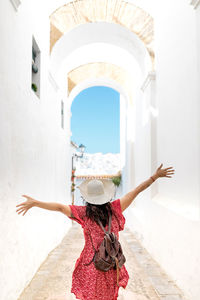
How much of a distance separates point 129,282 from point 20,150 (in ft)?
9.14

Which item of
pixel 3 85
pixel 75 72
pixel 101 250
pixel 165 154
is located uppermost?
pixel 75 72

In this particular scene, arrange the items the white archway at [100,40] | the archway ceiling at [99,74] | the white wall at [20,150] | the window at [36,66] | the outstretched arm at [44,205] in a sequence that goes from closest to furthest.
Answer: the outstretched arm at [44,205]
the white wall at [20,150]
the window at [36,66]
the white archway at [100,40]
the archway ceiling at [99,74]

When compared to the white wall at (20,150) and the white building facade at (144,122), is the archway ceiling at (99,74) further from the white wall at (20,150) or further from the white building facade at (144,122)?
the white wall at (20,150)

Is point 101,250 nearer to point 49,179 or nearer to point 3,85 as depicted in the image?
point 3,85

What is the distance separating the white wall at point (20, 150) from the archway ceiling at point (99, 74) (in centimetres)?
540

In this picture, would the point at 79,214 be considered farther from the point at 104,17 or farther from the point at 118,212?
the point at 104,17

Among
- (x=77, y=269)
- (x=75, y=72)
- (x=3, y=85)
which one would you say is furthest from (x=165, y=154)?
(x=75, y=72)

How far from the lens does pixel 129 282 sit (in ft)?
16.2

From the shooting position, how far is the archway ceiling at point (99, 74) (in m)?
12.0

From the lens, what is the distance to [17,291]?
398cm

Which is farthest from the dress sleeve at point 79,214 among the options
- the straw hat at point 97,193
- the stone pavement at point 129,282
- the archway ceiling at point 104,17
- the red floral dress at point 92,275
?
the archway ceiling at point 104,17

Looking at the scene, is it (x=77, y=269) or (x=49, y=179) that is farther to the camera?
(x=49, y=179)

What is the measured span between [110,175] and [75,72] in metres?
7.15

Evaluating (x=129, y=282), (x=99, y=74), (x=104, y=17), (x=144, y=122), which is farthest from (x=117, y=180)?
(x=129, y=282)
